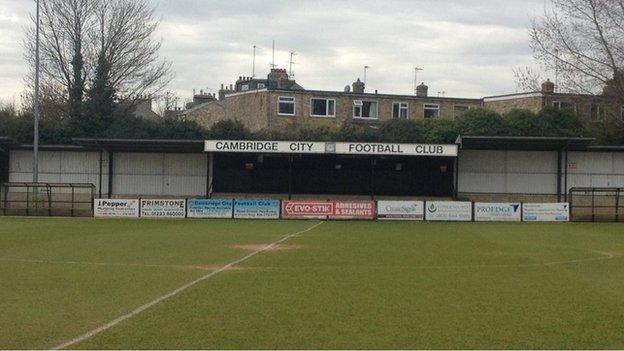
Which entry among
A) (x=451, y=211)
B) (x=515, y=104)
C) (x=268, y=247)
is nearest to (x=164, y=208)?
(x=451, y=211)

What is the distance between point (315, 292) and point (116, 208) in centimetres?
3212

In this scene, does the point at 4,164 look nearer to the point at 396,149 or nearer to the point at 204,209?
the point at 204,209

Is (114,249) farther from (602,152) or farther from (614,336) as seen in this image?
(602,152)

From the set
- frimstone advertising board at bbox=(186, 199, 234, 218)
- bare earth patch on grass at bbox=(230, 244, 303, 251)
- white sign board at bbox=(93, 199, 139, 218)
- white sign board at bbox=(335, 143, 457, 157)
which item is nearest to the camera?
bare earth patch on grass at bbox=(230, 244, 303, 251)

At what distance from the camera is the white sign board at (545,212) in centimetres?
4512

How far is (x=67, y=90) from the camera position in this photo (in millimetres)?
Result: 67500

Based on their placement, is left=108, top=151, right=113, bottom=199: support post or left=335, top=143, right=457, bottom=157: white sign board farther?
left=108, top=151, right=113, bottom=199: support post

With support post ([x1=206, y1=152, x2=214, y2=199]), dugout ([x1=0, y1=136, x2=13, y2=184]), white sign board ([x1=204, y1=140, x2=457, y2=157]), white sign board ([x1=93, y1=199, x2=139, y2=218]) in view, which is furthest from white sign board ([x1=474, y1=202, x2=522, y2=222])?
dugout ([x1=0, y1=136, x2=13, y2=184])

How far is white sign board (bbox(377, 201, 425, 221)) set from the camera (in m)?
45.5

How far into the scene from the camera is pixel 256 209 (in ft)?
150

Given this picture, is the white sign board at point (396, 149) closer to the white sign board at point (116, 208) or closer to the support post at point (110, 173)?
the white sign board at point (116, 208)

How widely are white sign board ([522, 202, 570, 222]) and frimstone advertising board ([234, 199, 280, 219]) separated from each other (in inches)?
528

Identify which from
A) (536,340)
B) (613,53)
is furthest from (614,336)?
(613,53)

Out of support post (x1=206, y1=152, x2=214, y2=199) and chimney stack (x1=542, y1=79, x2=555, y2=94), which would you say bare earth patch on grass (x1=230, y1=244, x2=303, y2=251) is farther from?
chimney stack (x1=542, y1=79, x2=555, y2=94)
